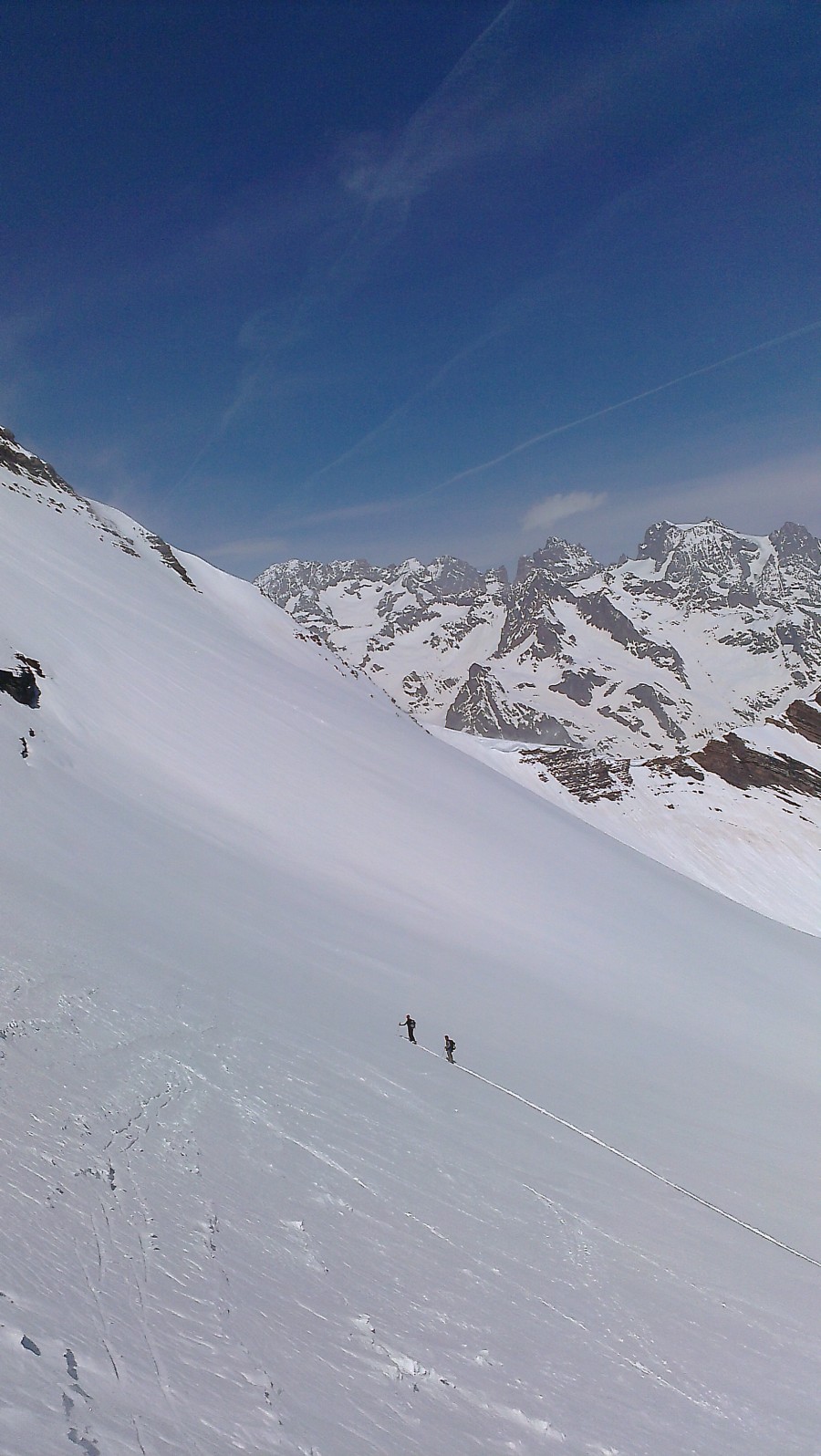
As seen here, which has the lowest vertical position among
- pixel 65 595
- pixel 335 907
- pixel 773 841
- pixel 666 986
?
pixel 335 907

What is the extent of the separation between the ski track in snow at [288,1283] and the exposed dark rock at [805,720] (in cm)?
9000

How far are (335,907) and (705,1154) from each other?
14.0 metres

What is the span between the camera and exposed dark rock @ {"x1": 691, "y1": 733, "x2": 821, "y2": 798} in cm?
7700

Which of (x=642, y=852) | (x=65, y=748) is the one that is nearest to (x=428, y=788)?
(x=65, y=748)

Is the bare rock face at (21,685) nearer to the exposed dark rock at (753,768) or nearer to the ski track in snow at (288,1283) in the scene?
the ski track in snow at (288,1283)

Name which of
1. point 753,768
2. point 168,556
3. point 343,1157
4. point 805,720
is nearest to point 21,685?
point 343,1157

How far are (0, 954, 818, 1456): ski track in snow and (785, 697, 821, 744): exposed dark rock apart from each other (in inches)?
3543

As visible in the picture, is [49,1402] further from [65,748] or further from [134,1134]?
[65,748]

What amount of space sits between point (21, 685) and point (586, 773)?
65328mm

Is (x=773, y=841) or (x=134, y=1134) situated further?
(x=773, y=841)

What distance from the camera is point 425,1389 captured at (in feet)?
19.4

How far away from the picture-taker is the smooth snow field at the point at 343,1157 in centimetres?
541

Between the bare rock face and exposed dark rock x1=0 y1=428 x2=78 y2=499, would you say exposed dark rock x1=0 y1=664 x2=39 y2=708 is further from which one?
exposed dark rock x1=0 y1=428 x2=78 y2=499

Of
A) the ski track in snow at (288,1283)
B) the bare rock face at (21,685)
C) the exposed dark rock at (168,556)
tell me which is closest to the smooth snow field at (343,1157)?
the ski track in snow at (288,1283)
